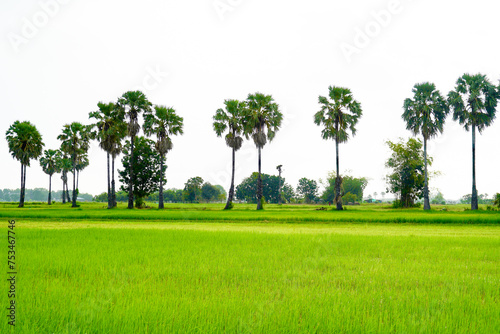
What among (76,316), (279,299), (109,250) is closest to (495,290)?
(279,299)

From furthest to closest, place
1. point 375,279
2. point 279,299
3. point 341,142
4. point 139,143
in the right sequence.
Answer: point 139,143, point 341,142, point 375,279, point 279,299

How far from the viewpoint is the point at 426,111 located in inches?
1922

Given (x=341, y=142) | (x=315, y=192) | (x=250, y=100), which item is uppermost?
(x=250, y=100)

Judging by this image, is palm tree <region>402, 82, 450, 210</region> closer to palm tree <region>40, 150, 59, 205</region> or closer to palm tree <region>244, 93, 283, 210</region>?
palm tree <region>244, 93, 283, 210</region>

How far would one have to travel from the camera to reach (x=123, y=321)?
14.0ft

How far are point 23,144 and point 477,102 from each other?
3053 inches

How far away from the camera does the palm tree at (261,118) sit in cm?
5216

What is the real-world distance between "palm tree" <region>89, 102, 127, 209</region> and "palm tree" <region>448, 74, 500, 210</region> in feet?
169

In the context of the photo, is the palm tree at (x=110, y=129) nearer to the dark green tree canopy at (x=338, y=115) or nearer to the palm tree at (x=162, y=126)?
the palm tree at (x=162, y=126)

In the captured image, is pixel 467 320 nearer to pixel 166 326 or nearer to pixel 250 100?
pixel 166 326

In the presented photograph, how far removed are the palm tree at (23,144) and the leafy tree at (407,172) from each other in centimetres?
6865

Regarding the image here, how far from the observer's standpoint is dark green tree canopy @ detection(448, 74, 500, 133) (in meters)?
46.2

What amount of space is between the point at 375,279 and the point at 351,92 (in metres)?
45.5

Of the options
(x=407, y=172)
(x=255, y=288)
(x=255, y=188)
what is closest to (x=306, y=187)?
(x=255, y=188)
